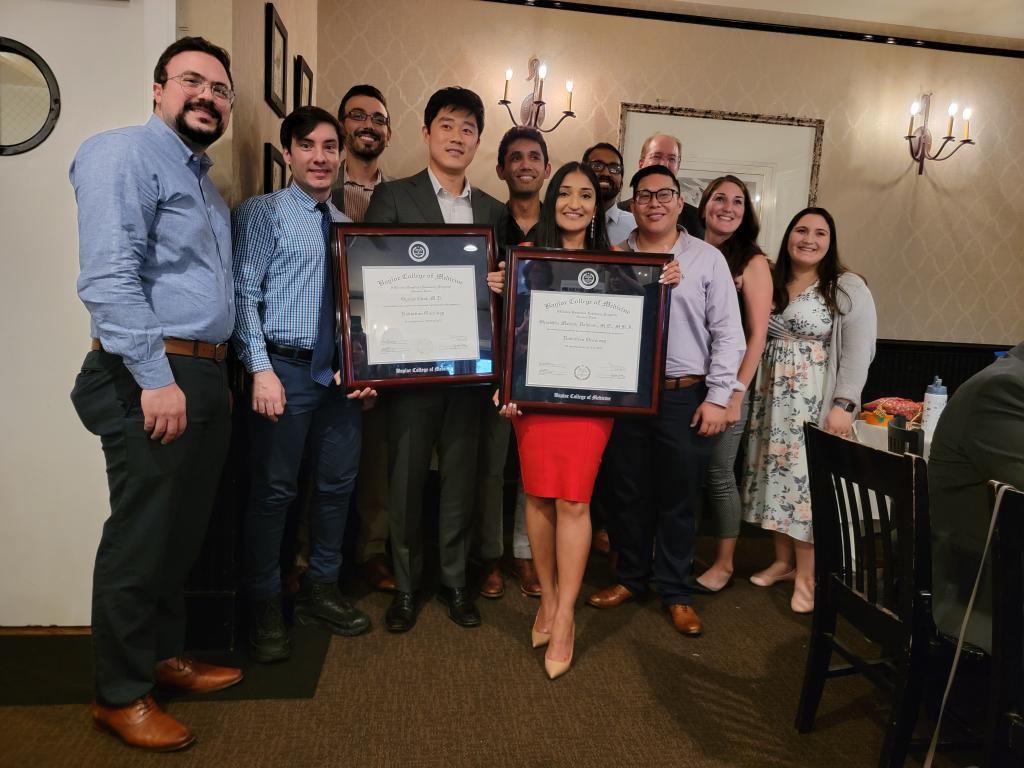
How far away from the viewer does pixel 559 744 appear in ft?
5.97

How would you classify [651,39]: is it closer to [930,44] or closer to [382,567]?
[930,44]

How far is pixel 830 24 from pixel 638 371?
12.2 feet

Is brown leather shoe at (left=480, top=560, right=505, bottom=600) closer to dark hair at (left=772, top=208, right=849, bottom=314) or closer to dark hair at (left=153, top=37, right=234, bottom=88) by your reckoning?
dark hair at (left=772, top=208, right=849, bottom=314)

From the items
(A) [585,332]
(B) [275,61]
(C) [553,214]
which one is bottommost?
(A) [585,332]

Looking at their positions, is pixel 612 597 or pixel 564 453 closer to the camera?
pixel 564 453

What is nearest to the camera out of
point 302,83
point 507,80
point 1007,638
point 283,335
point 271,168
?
point 1007,638

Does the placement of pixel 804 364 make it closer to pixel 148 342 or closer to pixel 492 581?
pixel 492 581

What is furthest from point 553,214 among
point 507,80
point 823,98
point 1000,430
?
point 823,98

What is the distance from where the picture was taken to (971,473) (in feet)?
5.04

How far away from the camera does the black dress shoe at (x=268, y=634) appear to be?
2.14 m

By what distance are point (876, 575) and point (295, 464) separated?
5.30 feet

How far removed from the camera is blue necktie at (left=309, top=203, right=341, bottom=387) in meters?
2.13

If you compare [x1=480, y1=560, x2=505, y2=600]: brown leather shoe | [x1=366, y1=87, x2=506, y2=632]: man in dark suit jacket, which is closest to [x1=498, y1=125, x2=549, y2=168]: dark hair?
[x1=366, y1=87, x2=506, y2=632]: man in dark suit jacket

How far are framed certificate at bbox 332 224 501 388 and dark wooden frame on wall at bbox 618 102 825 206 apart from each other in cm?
264
